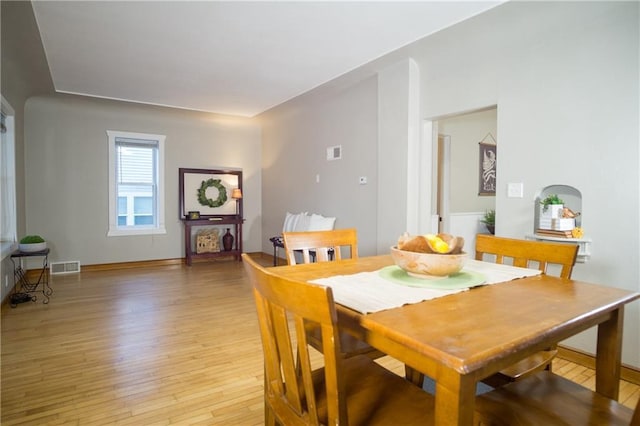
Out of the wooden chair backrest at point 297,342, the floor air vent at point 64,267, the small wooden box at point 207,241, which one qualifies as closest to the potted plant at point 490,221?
the wooden chair backrest at point 297,342

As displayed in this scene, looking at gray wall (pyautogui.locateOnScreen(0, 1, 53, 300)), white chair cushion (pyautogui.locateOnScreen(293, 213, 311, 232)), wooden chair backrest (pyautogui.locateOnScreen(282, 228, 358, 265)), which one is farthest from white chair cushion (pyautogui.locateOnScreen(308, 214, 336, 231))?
gray wall (pyautogui.locateOnScreen(0, 1, 53, 300))

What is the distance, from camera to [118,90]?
4.72 meters

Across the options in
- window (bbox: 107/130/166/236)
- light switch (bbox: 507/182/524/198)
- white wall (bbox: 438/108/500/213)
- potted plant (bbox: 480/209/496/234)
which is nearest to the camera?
light switch (bbox: 507/182/524/198)

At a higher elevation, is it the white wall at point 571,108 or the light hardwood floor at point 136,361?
the white wall at point 571,108

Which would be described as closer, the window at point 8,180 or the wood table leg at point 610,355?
the wood table leg at point 610,355

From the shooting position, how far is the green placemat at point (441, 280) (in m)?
1.30

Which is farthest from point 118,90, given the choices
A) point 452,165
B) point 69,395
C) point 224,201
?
point 452,165

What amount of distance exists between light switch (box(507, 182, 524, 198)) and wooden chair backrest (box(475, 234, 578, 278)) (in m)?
1.18

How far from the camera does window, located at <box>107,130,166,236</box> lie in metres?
5.83

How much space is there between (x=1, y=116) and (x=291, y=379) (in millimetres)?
4668

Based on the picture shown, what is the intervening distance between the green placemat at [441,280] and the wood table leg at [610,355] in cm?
42

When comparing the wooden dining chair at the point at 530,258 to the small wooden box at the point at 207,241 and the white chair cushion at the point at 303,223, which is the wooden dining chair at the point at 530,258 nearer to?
the white chair cushion at the point at 303,223

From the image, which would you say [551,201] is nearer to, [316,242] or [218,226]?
[316,242]

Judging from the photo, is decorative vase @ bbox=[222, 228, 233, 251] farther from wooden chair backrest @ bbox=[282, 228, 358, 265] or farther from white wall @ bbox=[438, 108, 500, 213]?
wooden chair backrest @ bbox=[282, 228, 358, 265]
